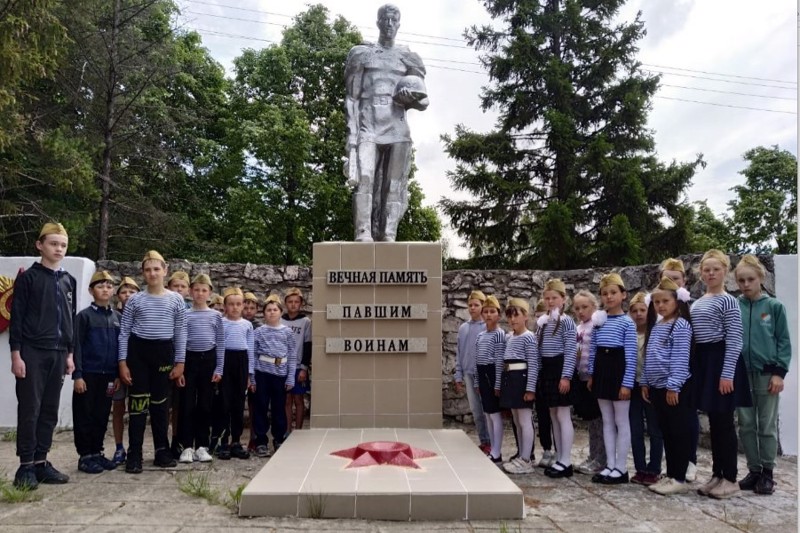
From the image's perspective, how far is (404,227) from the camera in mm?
17062

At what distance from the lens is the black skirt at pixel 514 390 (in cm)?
459

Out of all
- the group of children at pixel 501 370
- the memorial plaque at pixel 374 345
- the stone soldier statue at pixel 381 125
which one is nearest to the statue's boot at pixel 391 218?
the stone soldier statue at pixel 381 125

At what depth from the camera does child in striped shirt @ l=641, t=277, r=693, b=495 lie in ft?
12.8

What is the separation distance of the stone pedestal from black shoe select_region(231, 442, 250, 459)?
0.70 meters

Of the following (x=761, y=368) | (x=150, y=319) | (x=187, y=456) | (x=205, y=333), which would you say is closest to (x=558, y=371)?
(x=761, y=368)

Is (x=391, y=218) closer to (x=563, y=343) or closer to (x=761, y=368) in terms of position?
(x=563, y=343)

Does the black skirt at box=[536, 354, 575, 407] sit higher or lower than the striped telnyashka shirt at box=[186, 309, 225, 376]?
lower

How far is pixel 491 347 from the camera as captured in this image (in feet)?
16.4

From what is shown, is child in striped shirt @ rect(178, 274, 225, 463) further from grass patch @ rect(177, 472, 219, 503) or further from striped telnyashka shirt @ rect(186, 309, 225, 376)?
grass patch @ rect(177, 472, 219, 503)

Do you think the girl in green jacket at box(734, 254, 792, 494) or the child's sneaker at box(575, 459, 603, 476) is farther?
the child's sneaker at box(575, 459, 603, 476)

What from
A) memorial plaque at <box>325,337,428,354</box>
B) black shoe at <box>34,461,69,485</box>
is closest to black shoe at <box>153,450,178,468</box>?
black shoe at <box>34,461,69,485</box>

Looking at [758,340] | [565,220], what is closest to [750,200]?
[565,220]

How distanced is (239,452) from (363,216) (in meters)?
2.40

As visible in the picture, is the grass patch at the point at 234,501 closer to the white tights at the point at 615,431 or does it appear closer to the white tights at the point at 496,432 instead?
the white tights at the point at 496,432
